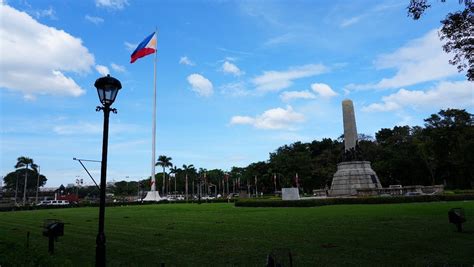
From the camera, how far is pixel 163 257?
33.4 feet

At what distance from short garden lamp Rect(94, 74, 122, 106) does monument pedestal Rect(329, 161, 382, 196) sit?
38.1 m

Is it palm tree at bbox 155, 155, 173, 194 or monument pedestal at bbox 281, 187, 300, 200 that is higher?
palm tree at bbox 155, 155, 173, 194

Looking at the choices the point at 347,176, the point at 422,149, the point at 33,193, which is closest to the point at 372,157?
the point at 422,149

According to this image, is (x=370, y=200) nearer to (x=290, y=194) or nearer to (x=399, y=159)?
(x=290, y=194)

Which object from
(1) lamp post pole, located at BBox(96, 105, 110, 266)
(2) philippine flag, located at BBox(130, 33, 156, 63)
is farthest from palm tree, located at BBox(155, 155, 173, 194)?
(1) lamp post pole, located at BBox(96, 105, 110, 266)

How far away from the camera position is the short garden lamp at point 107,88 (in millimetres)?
7672

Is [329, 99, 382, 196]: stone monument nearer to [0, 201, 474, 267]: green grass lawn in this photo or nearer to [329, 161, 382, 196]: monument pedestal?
[329, 161, 382, 196]: monument pedestal

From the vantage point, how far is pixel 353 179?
42.7 m

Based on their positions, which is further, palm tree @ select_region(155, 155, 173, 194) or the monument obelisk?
palm tree @ select_region(155, 155, 173, 194)

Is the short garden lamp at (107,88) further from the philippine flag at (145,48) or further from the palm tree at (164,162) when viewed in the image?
the palm tree at (164,162)

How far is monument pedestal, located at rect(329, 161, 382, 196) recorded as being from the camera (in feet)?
139

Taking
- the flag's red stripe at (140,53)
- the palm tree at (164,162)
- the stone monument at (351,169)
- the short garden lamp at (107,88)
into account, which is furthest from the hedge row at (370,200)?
the palm tree at (164,162)

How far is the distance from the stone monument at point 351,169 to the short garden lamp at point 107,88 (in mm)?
38078

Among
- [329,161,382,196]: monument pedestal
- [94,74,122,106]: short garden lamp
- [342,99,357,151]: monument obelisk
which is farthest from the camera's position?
[342,99,357,151]: monument obelisk
